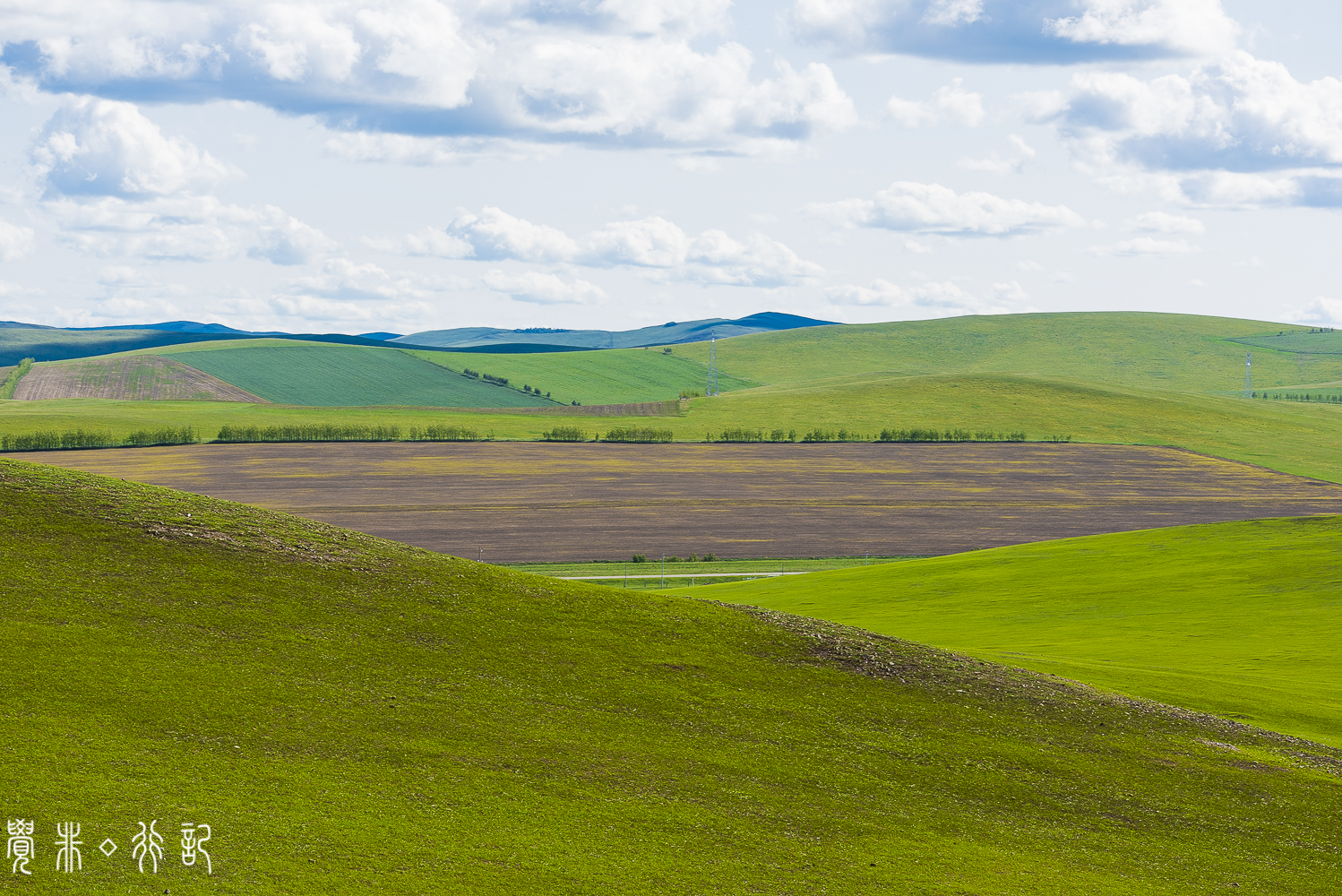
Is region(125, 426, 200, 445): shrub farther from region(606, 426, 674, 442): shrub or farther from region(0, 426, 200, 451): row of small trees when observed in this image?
region(606, 426, 674, 442): shrub

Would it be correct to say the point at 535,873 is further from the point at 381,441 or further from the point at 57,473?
the point at 381,441

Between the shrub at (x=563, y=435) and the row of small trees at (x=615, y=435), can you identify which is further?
the row of small trees at (x=615, y=435)

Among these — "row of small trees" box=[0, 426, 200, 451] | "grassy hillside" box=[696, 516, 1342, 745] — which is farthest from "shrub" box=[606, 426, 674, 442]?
"grassy hillside" box=[696, 516, 1342, 745]

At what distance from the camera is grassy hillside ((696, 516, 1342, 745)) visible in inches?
1414

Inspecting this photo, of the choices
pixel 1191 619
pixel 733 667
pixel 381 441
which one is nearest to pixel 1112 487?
pixel 1191 619

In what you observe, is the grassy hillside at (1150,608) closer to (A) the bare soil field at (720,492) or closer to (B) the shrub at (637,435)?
(A) the bare soil field at (720,492)

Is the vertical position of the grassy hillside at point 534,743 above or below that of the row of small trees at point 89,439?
below

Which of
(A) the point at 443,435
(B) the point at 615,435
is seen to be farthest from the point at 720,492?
(A) the point at 443,435

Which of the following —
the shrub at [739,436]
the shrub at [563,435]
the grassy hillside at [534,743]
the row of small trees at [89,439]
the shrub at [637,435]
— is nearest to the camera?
the grassy hillside at [534,743]

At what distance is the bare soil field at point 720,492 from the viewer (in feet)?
293

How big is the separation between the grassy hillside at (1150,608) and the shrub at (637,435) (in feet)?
270

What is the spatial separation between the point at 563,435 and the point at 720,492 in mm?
48177

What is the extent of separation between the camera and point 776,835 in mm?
20016

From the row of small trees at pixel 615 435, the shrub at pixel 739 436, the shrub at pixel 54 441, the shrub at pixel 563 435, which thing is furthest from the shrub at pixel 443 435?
the shrub at pixel 54 441
